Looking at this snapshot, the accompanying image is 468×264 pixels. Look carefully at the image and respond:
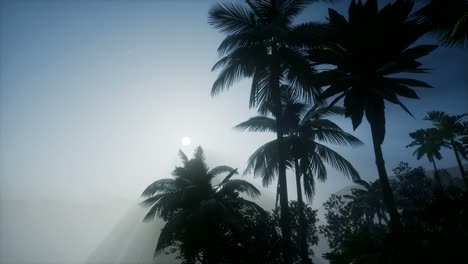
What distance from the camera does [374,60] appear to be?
25.8 ft

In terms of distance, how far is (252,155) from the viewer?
13617 millimetres

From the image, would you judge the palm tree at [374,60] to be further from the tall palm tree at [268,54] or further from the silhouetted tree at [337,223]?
the silhouetted tree at [337,223]

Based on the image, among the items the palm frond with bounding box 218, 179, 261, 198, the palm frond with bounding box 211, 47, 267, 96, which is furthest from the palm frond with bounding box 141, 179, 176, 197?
the palm frond with bounding box 211, 47, 267, 96

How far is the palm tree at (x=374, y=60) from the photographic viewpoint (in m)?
7.51

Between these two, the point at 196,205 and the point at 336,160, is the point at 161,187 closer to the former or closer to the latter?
the point at 196,205

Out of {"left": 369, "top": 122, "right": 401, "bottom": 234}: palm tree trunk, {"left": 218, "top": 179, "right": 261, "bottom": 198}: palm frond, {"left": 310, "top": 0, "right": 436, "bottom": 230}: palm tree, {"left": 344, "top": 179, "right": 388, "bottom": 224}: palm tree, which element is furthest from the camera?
{"left": 344, "top": 179, "right": 388, "bottom": 224}: palm tree

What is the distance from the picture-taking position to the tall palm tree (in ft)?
31.0

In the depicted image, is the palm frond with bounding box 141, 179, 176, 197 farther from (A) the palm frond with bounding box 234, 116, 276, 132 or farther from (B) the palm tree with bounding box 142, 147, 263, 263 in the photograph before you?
(A) the palm frond with bounding box 234, 116, 276, 132

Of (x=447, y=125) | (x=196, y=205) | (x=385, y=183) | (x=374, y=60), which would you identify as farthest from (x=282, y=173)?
(x=447, y=125)

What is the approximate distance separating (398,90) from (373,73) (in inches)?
38.1

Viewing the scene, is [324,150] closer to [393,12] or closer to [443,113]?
[393,12]

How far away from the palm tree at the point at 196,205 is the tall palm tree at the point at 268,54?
5182 millimetres

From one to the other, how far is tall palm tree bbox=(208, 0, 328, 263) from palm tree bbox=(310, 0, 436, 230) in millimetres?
1174

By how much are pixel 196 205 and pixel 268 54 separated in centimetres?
951
